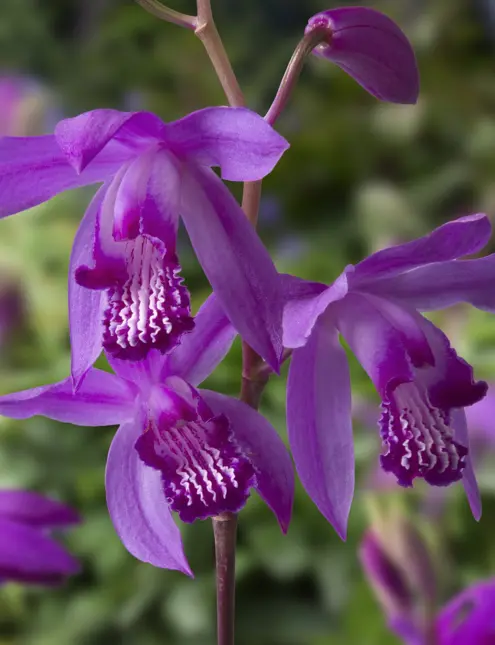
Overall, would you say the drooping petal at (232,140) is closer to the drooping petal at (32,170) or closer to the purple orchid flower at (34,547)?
the drooping petal at (32,170)

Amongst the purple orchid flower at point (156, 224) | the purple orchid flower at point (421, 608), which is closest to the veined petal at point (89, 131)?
the purple orchid flower at point (156, 224)

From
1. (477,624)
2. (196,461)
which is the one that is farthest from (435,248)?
(477,624)

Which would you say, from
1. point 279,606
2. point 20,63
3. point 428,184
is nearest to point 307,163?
point 428,184

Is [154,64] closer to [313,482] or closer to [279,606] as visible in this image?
[279,606]

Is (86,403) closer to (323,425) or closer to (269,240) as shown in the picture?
(323,425)

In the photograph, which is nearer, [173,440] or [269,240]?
[173,440]

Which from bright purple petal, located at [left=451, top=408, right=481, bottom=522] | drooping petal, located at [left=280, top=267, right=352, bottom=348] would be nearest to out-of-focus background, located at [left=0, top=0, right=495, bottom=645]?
bright purple petal, located at [left=451, top=408, right=481, bottom=522]

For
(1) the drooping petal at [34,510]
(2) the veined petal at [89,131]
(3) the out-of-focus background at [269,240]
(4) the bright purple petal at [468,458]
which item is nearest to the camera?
(2) the veined petal at [89,131]

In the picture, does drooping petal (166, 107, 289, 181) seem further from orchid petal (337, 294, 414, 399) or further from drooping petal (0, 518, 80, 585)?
drooping petal (0, 518, 80, 585)
